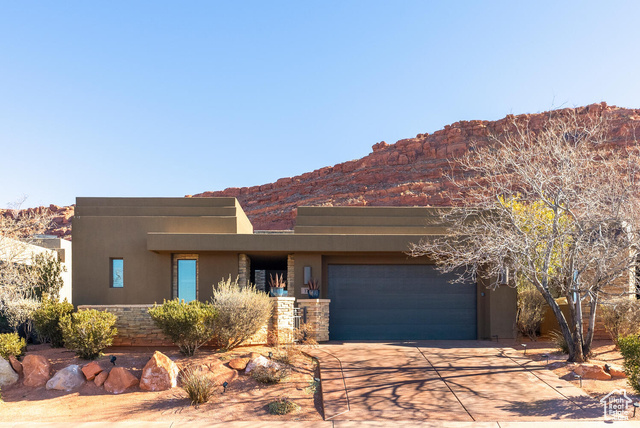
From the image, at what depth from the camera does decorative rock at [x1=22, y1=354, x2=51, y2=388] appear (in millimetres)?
10867

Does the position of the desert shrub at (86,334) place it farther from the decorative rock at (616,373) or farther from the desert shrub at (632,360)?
the decorative rock at (616,373)

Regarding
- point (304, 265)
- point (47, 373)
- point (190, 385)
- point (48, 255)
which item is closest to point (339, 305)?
point (304, 265)

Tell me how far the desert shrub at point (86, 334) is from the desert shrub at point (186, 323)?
47.9 inches

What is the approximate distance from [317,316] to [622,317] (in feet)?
27.7

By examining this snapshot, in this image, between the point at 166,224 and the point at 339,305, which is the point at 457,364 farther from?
the point at 166,224

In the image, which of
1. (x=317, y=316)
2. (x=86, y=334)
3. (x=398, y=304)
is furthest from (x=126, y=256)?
(x=398, y=304)

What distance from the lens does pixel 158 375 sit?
10.5 m

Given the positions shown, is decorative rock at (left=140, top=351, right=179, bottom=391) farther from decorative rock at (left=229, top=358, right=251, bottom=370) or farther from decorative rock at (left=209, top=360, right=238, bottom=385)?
decorative rock at (left=229, top=358, right=251, bottom=370)

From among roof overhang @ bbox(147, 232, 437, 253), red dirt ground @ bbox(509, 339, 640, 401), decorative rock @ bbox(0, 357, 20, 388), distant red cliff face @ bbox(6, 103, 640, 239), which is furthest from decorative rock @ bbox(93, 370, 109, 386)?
distant red cliff face @ bbox(6, 103, 640, 239)

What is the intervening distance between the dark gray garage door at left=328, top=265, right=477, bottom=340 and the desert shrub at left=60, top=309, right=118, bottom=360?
6.68 meters

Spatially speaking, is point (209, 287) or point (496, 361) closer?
point (496, 361)

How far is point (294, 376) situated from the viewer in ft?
35.6

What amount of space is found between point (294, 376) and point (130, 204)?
8.46m

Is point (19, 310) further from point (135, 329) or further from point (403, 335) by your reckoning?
point (403, 335)
